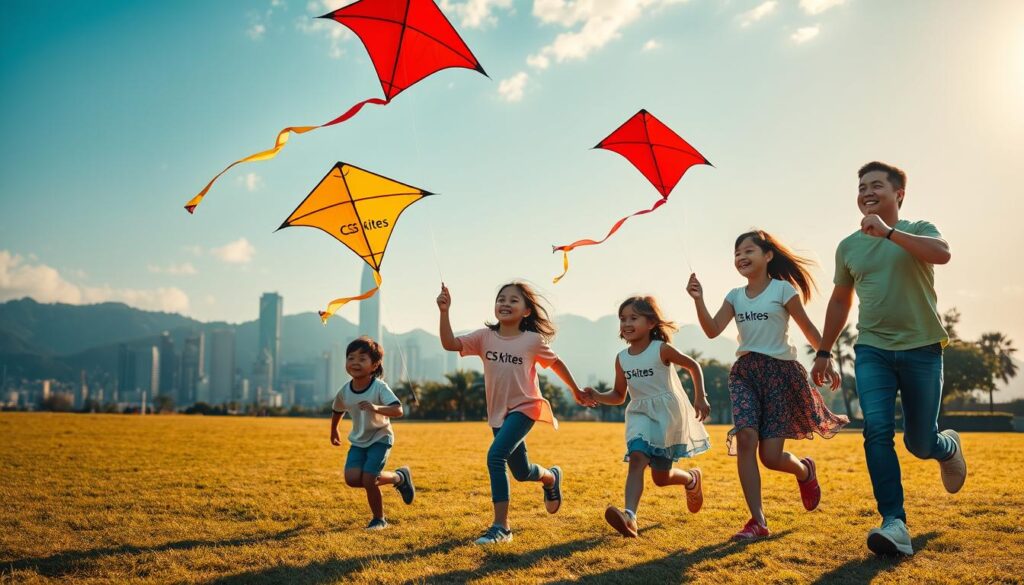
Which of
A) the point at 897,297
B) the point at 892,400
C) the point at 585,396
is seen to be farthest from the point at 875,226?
the point at 585,396

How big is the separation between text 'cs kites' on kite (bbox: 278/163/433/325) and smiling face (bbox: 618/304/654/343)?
311 cm

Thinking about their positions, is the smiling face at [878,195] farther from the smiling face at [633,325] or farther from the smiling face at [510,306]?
the smiling face at [510,306]

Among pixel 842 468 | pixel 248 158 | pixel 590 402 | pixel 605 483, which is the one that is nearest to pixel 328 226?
pixel 248 158

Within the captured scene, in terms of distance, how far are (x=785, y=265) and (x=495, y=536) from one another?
3.18 meters

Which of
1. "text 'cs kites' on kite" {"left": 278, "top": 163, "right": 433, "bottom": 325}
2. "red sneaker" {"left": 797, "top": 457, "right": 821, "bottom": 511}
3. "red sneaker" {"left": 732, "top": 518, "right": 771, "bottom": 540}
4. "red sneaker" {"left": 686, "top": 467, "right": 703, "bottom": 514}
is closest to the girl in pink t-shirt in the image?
"red sneaker" {"left": 686, "top": 467, "right": 703, "bottom": 514}

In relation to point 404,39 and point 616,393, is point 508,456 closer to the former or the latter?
point 616,393

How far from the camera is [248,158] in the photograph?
6.47 metres

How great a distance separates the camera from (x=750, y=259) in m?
5.84

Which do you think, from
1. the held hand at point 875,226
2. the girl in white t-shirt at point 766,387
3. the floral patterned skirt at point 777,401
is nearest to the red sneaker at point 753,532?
the girl in white t-shirt at point 766,387

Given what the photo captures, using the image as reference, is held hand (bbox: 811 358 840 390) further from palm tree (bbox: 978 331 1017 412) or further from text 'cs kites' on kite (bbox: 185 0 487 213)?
palm tree (bbox: 978 331 1017 412)

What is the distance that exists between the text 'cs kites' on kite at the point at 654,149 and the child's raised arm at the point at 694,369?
2.88m

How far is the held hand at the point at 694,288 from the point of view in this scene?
19.0 feet

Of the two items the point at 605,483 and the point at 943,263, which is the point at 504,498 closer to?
the point at 943,263

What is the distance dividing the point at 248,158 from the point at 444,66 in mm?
2421
